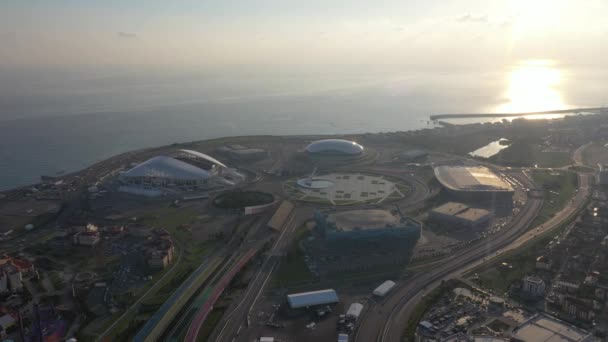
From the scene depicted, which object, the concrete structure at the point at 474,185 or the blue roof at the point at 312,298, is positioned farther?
the concrete structure at the point at 474,185

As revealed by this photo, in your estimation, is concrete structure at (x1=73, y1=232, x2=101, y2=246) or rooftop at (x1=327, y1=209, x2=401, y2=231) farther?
rooftop at (x1=327, y1=209, x2=401, y2=231)

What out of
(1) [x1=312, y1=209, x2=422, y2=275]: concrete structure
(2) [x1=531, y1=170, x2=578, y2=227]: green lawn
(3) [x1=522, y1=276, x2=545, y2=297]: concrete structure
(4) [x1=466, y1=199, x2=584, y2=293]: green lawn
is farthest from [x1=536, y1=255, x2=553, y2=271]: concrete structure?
(1) [x1=312, y1=209, x2=422, y2=275]: concrete structure

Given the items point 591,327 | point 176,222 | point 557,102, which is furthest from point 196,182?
point 557,102

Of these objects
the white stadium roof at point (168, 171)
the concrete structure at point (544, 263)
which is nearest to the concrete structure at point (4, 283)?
the white stadium roof at point (168, 171)

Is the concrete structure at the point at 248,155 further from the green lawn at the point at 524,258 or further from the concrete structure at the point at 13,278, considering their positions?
the concrete structure at the point at 13,278

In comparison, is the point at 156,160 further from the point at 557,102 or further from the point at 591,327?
the point at 557,102

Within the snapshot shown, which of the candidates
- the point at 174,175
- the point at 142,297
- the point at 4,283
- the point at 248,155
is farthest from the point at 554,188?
the point at 4,283

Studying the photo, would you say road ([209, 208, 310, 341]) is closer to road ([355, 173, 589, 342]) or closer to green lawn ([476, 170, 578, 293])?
road ([355, 173, 589, 342])
